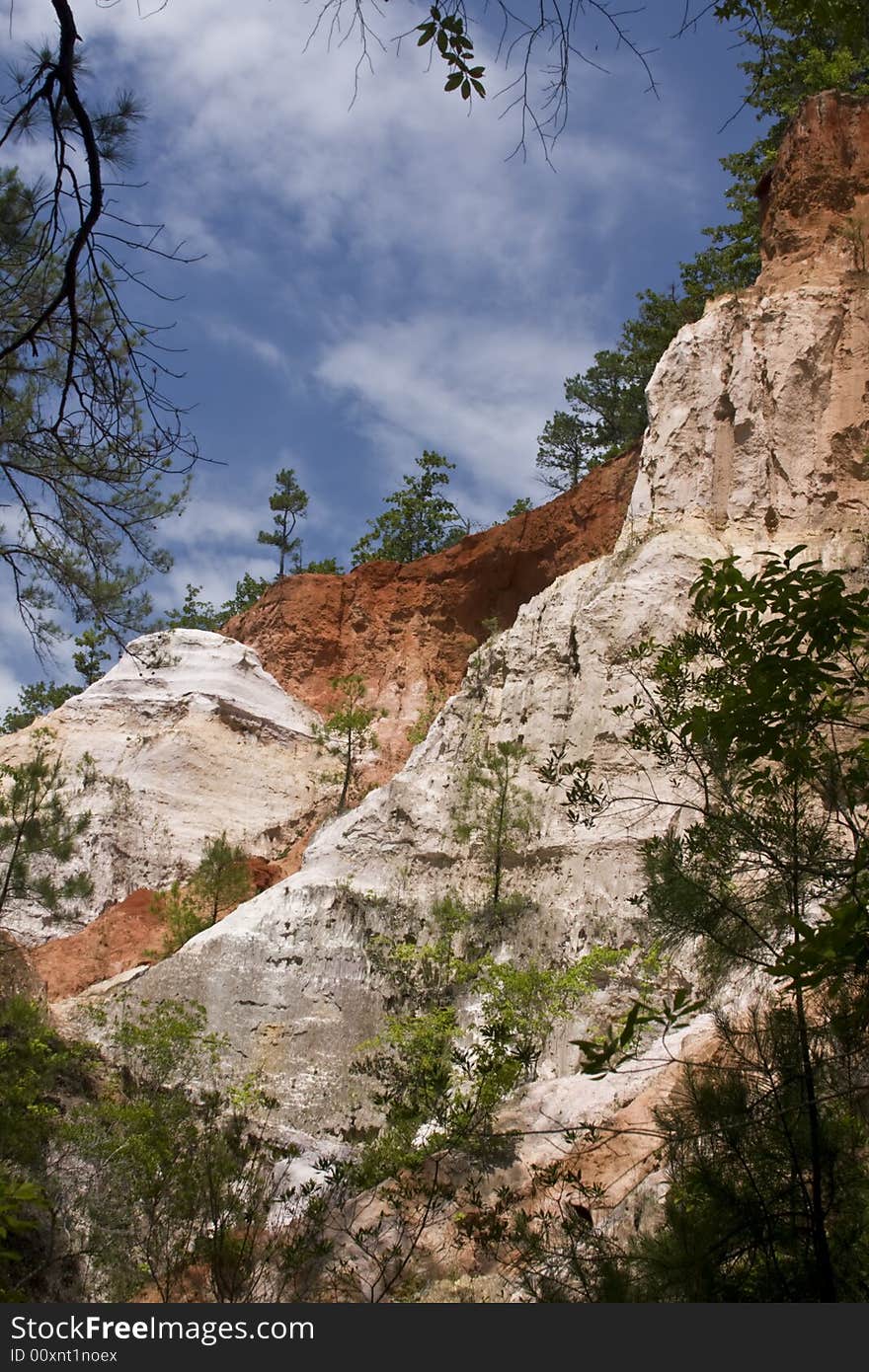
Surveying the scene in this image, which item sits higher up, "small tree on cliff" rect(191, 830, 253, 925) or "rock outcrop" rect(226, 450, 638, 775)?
"rock outcrop" rect(226, 450, 638, 775)

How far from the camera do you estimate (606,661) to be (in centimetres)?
2145

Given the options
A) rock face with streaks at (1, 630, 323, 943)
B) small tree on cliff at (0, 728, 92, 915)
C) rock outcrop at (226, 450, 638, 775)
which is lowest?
small tree on cliff at (0, 728, 92, 915)

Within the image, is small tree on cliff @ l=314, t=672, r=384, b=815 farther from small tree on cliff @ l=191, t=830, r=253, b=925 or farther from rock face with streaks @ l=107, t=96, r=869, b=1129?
rock face with streaks @ l=107, t=96, r=869, b=1129

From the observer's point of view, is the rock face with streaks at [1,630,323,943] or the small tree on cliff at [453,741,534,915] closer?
the small tree on cliff at [453,741,534,915]

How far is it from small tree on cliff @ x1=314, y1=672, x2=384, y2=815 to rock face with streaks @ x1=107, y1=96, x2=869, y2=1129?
6.20 meters

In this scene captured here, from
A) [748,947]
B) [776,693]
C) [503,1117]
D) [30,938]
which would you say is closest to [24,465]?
[776,693]

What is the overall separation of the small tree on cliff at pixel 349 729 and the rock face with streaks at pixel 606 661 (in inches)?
244

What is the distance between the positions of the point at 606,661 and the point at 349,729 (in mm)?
10878

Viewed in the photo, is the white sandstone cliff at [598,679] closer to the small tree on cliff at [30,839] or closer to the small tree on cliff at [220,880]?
the small tree on cliff at [30,839]

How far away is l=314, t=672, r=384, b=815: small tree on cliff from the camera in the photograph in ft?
101

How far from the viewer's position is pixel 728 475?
23.6 metres

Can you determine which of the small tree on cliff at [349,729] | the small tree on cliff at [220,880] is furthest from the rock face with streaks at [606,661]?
the small tree on cliff at [349,729]

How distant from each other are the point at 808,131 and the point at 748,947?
24625 millimetres

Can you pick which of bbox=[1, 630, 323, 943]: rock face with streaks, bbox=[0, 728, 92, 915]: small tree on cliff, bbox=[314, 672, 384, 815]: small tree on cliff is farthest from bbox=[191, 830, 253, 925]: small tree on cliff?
bbox=[314, 672, 384, 815]: small tree on cliff
